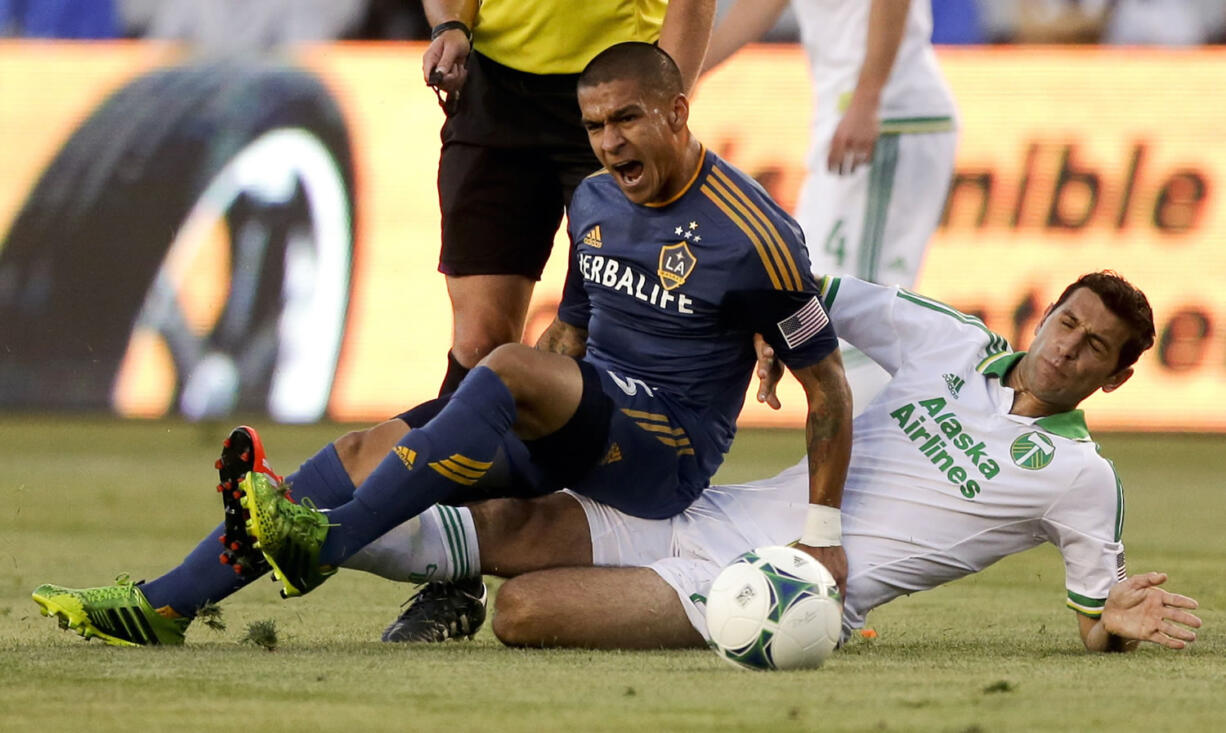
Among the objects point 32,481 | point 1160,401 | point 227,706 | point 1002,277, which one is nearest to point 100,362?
point 32,481

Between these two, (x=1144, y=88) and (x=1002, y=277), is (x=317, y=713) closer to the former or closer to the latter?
(x=1002, y=277)

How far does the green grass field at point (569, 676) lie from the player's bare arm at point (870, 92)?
1.41 meters

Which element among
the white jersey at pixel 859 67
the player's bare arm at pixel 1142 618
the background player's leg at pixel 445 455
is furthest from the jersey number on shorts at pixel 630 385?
the white jersey at pixel 859 67

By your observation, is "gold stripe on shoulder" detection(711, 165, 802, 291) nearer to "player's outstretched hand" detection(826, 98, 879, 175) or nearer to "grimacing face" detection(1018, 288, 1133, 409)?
"grimacing face" detection(1018, 288, 1133, 409)

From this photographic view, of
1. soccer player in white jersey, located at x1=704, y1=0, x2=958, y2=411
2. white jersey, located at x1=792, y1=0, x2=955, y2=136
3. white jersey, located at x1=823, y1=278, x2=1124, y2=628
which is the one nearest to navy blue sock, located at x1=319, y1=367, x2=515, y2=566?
white jersey, located at x1=823, y1=278, x2=1124, y2=628

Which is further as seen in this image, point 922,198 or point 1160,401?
point 1160,401

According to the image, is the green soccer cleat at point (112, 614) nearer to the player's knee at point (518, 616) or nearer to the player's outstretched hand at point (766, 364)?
the player's knee at point (518, 616)

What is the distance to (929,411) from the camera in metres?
4.33

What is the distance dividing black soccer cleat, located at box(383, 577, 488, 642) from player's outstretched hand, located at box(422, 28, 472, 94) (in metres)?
1.24

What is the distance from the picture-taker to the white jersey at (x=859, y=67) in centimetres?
675

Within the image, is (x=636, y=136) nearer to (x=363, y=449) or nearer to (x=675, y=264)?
(x=675, y=264)

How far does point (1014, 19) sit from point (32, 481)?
6188 mm

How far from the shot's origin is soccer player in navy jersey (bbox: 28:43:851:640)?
3.83 meters

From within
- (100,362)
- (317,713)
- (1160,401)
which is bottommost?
(1160,401)
